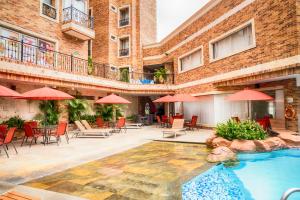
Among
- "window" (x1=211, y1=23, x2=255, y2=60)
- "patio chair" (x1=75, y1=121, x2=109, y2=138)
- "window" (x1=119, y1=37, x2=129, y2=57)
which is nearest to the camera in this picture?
"window" (x1=211, y1=23, x2=255, y2=60)

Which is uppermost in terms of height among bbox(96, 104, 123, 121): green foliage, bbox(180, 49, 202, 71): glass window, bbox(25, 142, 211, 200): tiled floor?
bbox(180, 49, 202, 71): glass window

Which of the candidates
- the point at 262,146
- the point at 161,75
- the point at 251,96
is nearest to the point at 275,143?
the point at 262,146

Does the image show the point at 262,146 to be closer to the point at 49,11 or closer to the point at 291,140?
the point at 291,140

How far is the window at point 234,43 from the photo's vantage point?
40.6 ft

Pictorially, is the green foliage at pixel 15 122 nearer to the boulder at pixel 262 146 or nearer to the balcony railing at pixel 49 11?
the balcony railing at pixel 49 11

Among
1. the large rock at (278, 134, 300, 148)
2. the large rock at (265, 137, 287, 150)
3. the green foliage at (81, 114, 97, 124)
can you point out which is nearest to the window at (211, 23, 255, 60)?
the large rock at (278, 134, 300, 148)

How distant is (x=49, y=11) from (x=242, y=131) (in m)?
14.5

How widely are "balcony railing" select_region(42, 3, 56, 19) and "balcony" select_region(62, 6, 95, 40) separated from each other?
771mm

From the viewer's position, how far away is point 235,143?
8422mm

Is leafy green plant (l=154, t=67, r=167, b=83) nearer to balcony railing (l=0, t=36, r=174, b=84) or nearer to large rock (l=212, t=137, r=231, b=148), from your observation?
balcony railing (l=0, t=36, r=174, b=84)

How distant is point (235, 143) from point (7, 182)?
24.3 ft

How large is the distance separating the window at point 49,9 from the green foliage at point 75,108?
611cm

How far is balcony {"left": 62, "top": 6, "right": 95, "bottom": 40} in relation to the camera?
15.7 metres

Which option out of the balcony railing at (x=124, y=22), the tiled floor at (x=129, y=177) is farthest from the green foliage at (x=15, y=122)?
the balcony railing at (x=124, y=22)
